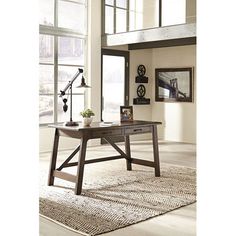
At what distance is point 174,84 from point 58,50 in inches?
110

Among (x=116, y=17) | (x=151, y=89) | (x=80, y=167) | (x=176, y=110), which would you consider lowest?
(x=80, y=167)

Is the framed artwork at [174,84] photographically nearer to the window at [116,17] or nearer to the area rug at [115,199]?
the window at [116,17]

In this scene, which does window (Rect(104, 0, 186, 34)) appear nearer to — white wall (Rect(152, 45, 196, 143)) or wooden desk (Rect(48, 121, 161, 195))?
white wall (Rect(152, 45, 196, 143))

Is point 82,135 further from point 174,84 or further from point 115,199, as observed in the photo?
point 174,84

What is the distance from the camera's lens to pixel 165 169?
5.25 m

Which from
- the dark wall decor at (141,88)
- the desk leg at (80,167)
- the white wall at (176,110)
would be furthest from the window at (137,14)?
the desk leg at (80,167)

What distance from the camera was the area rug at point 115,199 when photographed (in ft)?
10.2

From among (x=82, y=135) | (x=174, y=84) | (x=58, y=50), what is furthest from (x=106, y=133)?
(x=174, y=84)

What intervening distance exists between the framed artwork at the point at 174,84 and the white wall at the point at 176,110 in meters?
0.10

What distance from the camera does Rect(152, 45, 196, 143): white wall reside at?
8219mm

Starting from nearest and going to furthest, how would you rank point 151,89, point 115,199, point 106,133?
point 115,199 → point 106,133 → point 151,89

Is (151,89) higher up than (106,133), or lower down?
higher up

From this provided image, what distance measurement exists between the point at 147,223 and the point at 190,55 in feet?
18.9

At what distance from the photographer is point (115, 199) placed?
377cm
